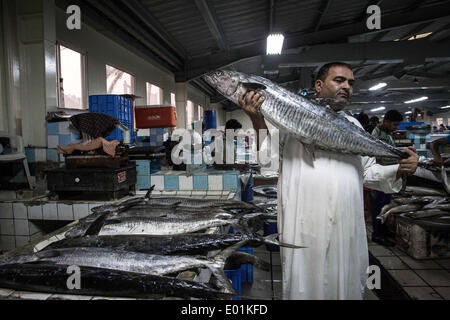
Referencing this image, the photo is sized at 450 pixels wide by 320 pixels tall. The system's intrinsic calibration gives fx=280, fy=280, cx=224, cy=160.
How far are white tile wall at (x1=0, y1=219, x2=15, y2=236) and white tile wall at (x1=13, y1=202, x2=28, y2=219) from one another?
12 cm

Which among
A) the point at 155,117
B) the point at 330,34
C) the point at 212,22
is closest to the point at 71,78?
the point at 155,117

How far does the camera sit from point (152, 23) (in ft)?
20.4

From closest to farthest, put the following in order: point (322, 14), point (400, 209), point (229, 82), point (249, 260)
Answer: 1. point (249, 260)
2. point (229, 82)
3. point (400, 209)
4. point (322, 14)

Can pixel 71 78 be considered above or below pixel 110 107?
above

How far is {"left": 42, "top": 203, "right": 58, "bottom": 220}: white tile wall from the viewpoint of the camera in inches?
116

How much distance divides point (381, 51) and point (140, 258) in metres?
8.71

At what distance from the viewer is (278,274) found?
12.7ft

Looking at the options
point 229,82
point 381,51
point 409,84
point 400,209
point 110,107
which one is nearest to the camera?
point 229,82

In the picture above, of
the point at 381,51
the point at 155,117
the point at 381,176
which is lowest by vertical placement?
the point at 381,176

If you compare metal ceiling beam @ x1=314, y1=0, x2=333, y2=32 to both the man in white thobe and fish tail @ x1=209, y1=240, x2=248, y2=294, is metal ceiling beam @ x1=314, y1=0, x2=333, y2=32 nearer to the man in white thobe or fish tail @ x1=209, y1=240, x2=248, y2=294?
the man in white thobe

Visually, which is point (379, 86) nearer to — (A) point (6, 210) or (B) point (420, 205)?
(B) point (420, 205)

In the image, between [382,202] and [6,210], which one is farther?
[382,202]
